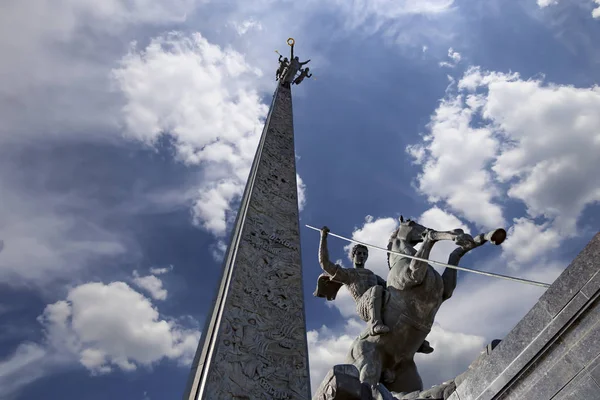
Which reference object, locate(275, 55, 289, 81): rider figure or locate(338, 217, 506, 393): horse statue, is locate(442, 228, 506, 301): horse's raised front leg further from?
locate(275, 55, 289, 81): rider figure

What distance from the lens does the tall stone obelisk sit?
185 inches

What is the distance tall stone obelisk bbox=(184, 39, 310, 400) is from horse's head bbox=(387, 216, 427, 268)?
1377mm

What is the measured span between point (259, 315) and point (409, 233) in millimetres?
2492

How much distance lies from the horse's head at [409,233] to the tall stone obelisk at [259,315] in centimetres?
138

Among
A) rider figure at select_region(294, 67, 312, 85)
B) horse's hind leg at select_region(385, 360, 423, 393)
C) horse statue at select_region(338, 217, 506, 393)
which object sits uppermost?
rider figure at select_region(294, 67, 312, 85)

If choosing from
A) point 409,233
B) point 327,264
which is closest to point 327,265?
point 327,264

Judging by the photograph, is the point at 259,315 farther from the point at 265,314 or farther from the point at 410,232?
the point at 410,232

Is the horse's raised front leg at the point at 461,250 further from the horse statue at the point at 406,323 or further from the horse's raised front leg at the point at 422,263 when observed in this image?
the horse's raised front leg at the point at 422,263

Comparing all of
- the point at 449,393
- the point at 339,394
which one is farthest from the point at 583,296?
the point at 339,394

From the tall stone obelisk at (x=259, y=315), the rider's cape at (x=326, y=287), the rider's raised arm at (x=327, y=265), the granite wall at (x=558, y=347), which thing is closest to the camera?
the granite wall at (x=558, y=347)

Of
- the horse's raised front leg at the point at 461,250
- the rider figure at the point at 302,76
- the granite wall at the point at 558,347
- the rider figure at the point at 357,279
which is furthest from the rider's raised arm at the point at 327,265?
the rider figure at the point at 302,76

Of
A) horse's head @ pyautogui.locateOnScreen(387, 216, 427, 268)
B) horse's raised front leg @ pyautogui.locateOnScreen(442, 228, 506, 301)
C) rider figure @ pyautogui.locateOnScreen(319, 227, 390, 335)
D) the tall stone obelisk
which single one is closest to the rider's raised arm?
rider figure @ pyautogui.locateOnScreen(319, 227, 390, 335)

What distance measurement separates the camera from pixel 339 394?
14.2 feet

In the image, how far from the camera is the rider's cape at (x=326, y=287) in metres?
7.52
